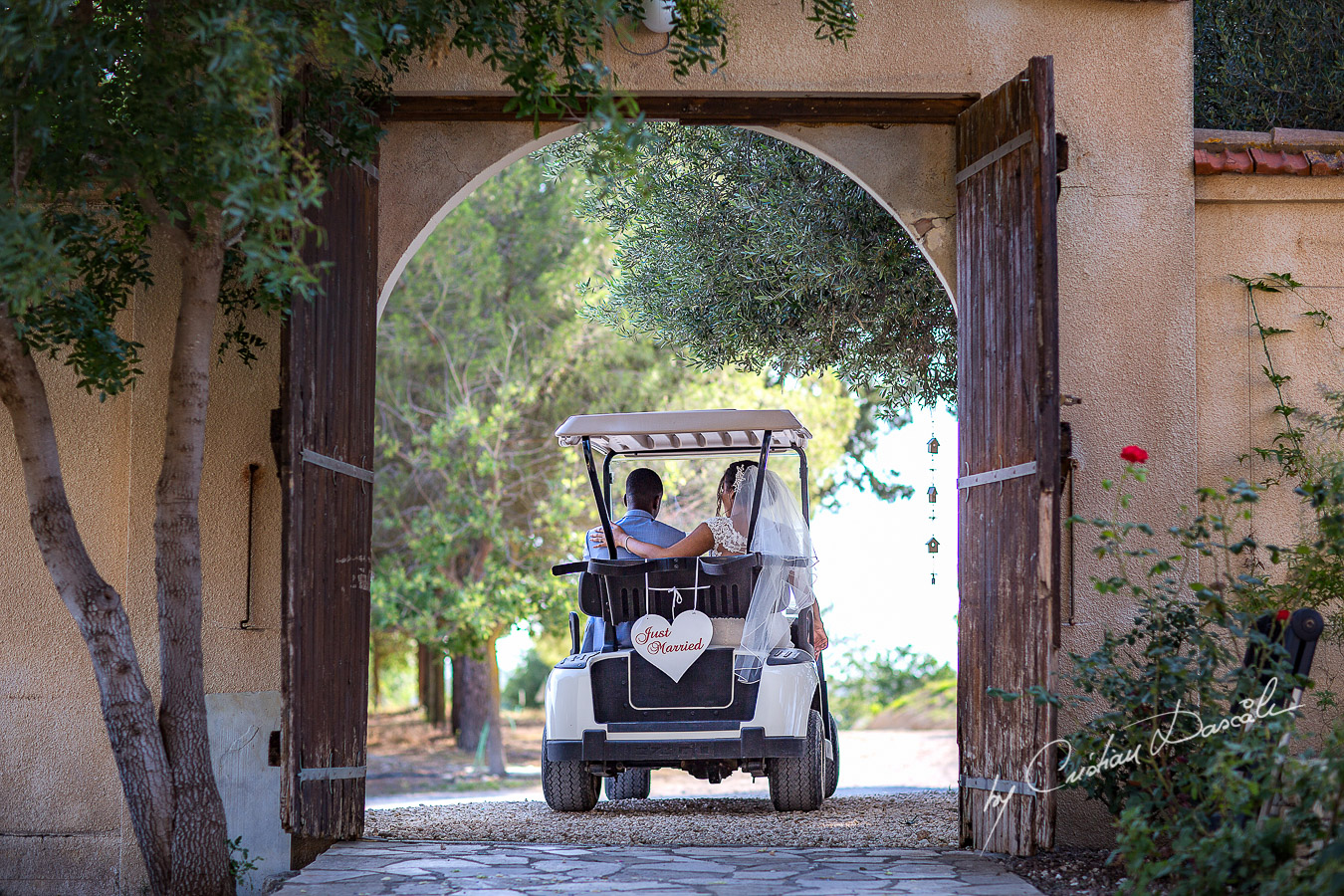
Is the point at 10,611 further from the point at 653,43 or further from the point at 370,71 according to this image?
the point at 653,43

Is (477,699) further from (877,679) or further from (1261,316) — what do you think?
(1261,316)

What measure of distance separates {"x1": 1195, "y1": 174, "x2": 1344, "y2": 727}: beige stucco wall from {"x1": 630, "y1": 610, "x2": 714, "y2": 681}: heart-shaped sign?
2.34 metres

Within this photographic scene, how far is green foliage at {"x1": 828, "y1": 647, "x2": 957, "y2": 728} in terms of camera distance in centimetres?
1861

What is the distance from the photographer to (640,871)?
4363mm

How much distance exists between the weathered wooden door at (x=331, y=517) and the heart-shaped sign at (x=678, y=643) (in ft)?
4.43

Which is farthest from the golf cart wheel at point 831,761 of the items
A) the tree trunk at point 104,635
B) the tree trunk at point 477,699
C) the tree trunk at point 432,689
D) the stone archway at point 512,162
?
the tree trunk at point 432,689

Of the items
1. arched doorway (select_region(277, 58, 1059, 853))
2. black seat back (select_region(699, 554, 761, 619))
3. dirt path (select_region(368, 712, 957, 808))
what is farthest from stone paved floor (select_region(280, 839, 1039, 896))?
dirt path (select_region(368, 712, 957, 808))

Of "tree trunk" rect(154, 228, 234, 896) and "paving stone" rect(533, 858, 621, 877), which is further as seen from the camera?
"paving stone" rect(533, 858, 621, 877)

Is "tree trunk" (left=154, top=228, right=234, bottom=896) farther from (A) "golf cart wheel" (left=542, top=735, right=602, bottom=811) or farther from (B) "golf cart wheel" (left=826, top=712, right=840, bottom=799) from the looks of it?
(B) "golf cart wheel" (left=826, top=712, right=840, bottom=799)

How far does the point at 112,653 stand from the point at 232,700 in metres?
0.92

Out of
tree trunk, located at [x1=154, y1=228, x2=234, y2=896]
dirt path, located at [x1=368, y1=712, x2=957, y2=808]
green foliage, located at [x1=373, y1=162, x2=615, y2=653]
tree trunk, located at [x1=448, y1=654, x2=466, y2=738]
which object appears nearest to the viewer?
tree trunk, located at [x1=154, y1=228, x2=234, y2=896]

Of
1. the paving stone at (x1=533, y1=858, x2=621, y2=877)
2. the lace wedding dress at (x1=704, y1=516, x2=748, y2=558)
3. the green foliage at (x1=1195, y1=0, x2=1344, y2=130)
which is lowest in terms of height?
the paving stone at (x1=533, y1=858, x2=621, y2=877)

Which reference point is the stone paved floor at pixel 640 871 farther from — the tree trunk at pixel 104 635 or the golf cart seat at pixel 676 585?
the golf cart seat at pixel 676 585

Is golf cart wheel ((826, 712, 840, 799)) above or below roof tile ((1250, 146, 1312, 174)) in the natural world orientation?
below
